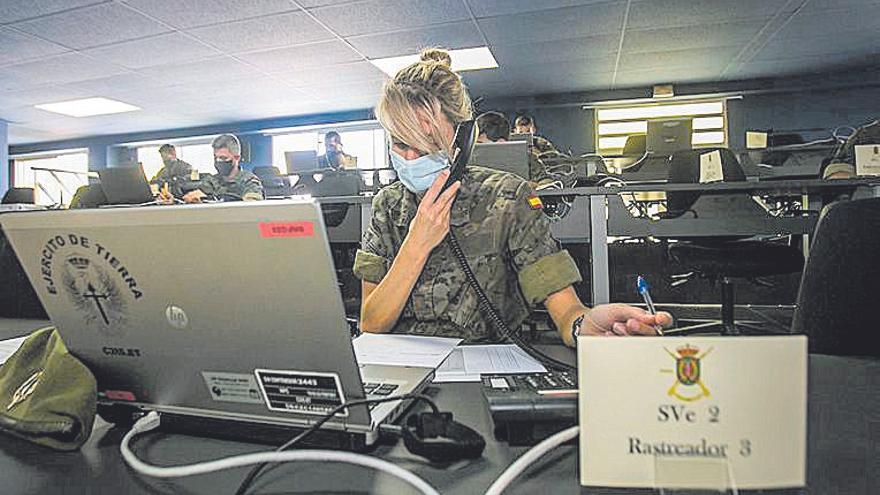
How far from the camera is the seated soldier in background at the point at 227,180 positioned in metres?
3.92

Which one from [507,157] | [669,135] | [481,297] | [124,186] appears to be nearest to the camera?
[481,297]

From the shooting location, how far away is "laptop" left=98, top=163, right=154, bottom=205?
3246mm

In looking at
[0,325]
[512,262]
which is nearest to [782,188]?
[512,262]

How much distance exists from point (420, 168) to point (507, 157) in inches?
52.8

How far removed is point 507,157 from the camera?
2438 mm

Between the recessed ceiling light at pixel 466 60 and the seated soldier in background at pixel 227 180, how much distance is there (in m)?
1.47

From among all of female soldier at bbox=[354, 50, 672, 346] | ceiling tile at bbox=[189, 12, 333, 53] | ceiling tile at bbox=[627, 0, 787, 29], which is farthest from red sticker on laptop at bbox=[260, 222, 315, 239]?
ceiling tile at bbox=[627, 0, 787, 29]

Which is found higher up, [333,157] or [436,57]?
[333,157]

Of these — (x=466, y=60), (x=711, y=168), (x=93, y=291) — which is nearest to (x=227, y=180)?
(x=466, y=60)

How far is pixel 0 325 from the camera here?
118 centimetres

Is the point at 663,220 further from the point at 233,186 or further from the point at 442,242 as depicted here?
the point at 233,186

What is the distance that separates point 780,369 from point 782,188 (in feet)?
7.87

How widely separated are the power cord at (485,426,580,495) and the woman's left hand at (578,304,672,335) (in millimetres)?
224

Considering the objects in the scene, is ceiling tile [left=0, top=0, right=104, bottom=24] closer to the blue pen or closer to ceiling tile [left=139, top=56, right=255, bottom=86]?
ceiling tile [left=139, top=56, right=255, bottom=86]
